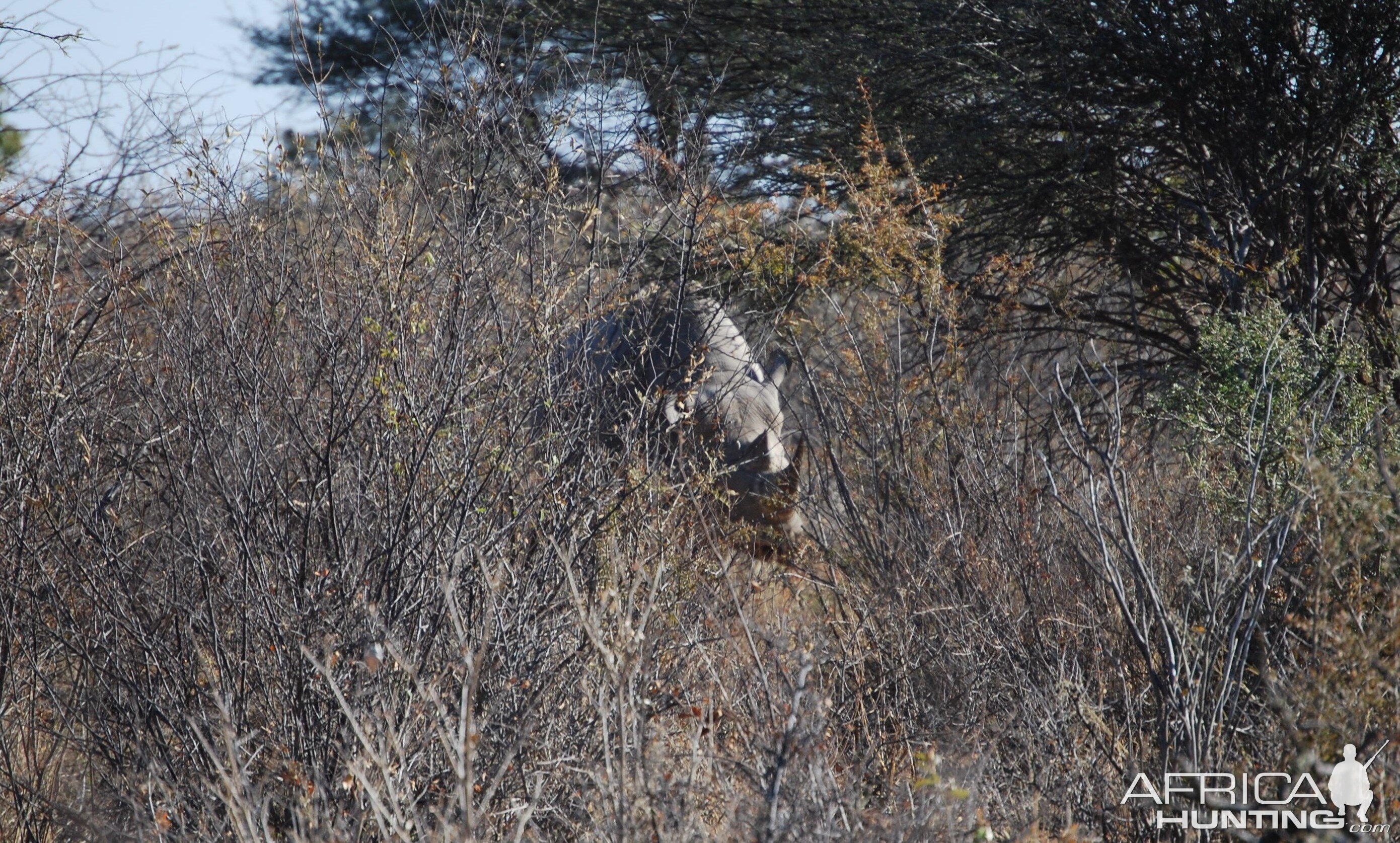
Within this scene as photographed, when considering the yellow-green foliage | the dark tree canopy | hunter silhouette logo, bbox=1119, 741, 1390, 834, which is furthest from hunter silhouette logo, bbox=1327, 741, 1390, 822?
the dark tree canopy

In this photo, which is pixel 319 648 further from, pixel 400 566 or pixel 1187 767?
pixel 1187 767

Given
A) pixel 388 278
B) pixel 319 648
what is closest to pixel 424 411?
pixel 388 278

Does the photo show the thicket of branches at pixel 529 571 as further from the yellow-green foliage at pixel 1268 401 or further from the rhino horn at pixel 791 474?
the rhino horn at pixel 791 474

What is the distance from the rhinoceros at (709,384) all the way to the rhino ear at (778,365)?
21 mm

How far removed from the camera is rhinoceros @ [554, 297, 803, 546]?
4719 mm

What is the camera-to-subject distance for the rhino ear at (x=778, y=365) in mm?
7187

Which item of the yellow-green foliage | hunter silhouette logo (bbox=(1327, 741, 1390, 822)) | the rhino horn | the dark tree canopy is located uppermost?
the dark tree canopy

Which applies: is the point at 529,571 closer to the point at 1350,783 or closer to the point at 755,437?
the point at 1350,783

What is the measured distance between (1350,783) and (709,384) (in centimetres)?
553

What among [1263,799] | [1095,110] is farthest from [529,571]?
[1095,110]

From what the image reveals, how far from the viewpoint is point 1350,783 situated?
2688 millimetres

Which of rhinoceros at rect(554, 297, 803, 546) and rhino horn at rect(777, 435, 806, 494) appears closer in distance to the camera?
rhinoceros at rect(554, 297, 803, 546)

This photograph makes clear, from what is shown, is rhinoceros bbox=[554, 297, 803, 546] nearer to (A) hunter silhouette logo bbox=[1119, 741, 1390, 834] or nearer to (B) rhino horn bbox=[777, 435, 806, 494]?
(B) rhino horn bbox=[777, 435, 806, 494]

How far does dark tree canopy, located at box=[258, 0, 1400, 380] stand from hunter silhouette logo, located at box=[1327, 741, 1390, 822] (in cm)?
275
